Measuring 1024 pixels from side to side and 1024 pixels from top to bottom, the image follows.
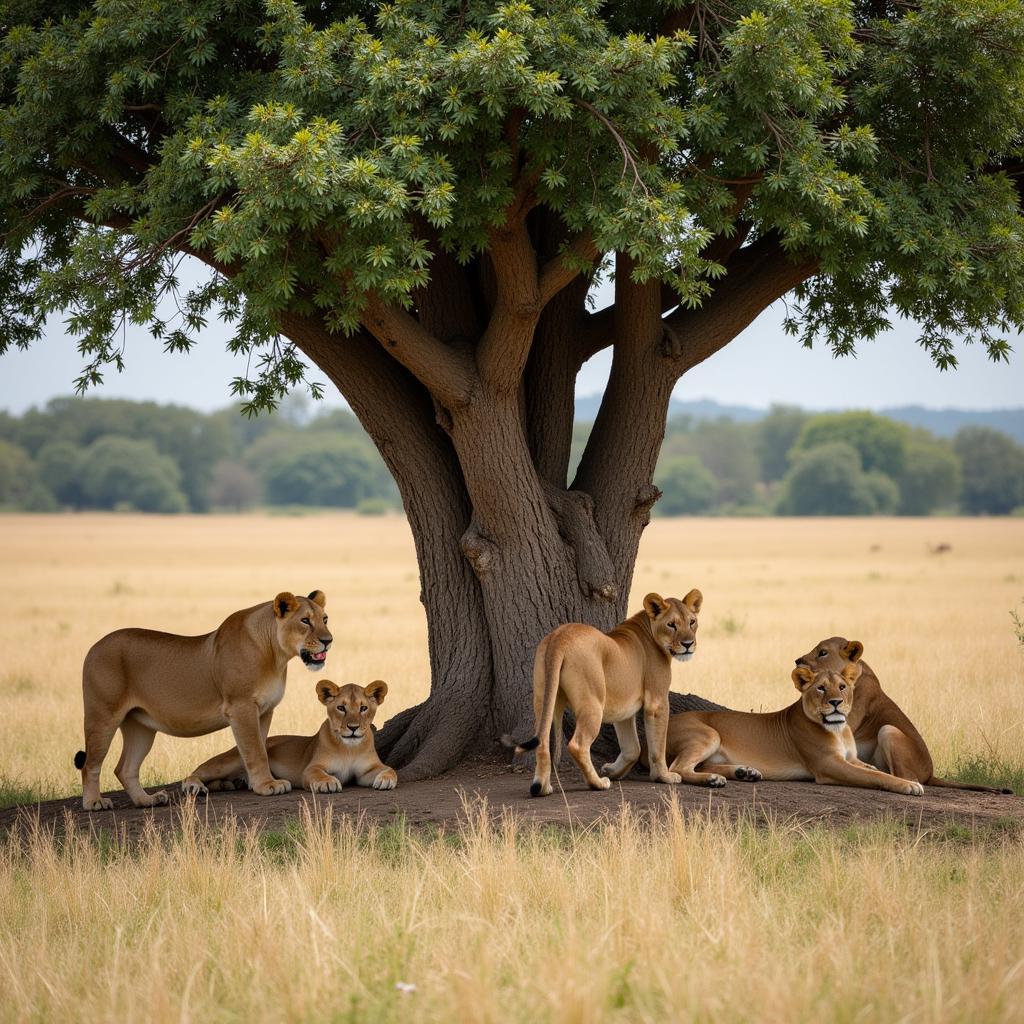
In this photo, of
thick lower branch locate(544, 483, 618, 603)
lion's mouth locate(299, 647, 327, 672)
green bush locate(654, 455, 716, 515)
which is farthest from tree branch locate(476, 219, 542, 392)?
green bush locate(654, 455, 716, 515)

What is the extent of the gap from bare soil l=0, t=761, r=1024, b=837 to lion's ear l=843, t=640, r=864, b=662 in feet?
3.18

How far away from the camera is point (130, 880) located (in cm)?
759

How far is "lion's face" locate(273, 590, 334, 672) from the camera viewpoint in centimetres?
987

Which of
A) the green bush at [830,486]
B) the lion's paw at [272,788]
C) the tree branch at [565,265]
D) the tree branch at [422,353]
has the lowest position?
the lion's paw at [272,788]

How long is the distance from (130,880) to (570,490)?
5.17 m

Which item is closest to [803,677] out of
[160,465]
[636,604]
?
[636,604]

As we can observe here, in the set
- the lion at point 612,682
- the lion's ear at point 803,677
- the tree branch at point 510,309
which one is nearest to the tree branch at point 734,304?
the tree branch at point 510,309

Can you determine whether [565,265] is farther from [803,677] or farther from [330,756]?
[330,756]

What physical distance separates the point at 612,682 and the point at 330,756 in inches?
89.4

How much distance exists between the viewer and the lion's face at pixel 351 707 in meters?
9.99

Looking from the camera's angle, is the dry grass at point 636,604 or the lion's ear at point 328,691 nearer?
the lion's ear at point 328,691

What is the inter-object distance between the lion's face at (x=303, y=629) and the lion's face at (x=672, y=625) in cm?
230

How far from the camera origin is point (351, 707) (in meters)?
10.0

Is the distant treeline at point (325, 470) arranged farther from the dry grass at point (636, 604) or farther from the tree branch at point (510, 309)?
the tree branch at point (510, 309)
